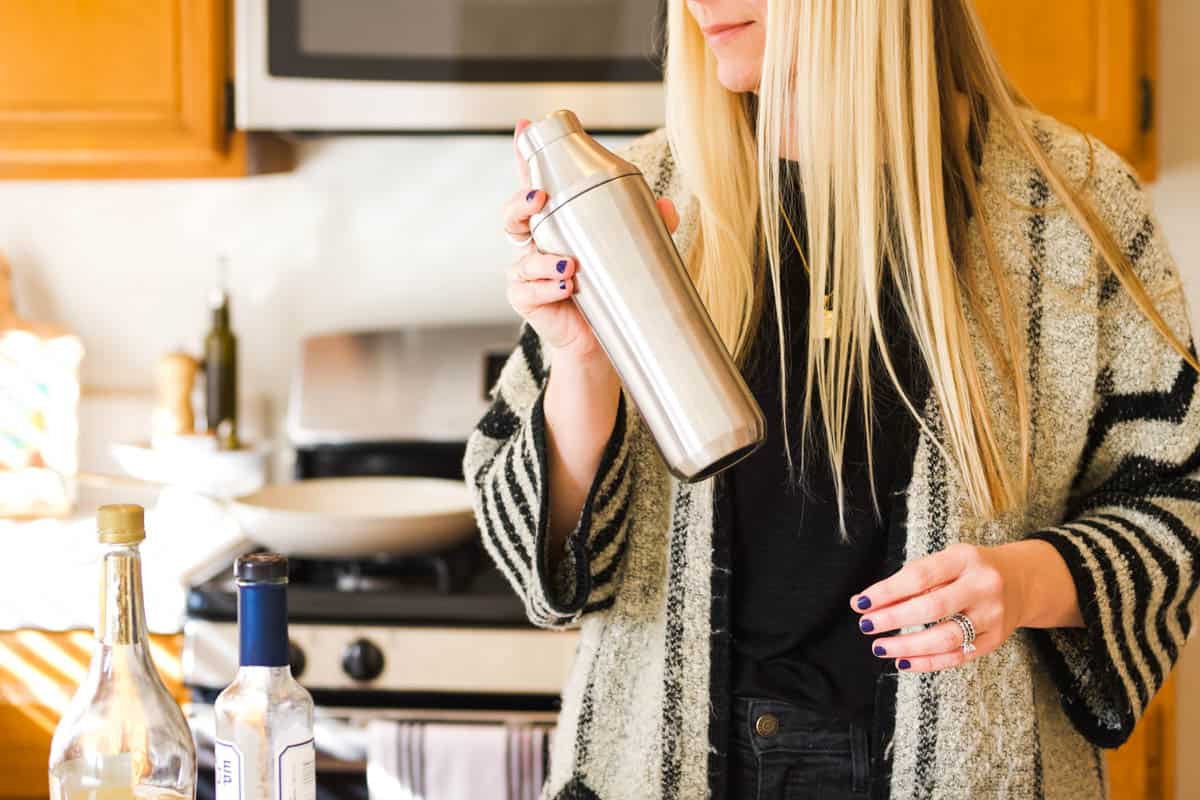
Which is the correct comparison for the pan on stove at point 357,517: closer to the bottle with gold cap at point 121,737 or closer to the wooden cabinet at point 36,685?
the wooden cabinet at point 36,685

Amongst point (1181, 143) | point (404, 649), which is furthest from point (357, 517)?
point (1181, 143)

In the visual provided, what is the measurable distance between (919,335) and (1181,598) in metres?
0.27

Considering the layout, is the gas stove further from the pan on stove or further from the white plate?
the white plate

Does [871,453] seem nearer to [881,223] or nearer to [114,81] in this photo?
[881,223]

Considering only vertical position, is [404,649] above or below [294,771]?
below

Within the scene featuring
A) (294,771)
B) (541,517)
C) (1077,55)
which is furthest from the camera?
(1077,55)

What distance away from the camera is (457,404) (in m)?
1.92

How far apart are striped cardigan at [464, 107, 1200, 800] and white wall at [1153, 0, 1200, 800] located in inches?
43.1

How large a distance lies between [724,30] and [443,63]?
0.82m

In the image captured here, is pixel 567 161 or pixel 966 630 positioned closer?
pixel 567 161

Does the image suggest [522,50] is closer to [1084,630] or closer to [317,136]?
[317,136]

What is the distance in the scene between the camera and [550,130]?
0.63m

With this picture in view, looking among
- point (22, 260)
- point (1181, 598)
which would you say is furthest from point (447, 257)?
point (1181, 598)

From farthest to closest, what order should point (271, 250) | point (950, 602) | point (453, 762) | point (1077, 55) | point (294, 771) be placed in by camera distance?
point (271, 250)
point (1077, 55)
point (453, 762)
point (950, 602)
point (294, 771)
